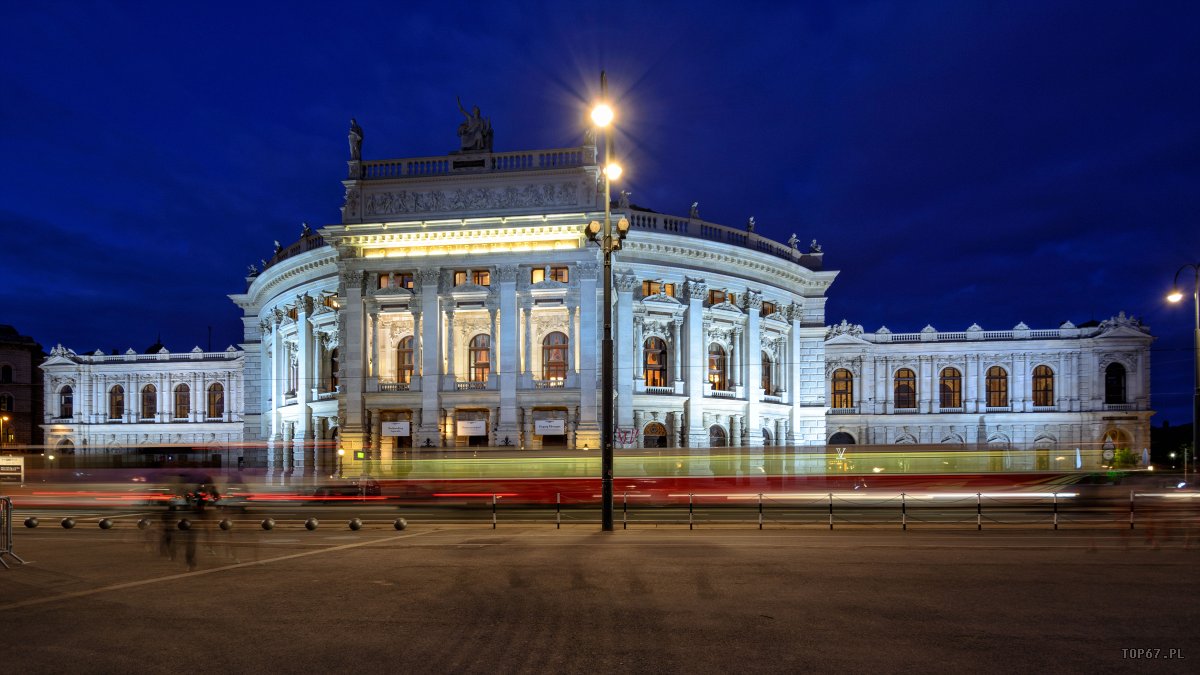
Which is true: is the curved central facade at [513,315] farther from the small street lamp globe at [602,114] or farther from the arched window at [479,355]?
the small street lamp globe at [602,114]

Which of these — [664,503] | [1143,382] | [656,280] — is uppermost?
[656,280]

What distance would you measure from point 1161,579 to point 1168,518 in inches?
530

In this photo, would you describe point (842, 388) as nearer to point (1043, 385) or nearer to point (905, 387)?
point (905, 387)

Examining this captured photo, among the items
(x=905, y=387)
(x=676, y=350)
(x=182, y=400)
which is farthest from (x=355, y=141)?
(x=905, y=387)

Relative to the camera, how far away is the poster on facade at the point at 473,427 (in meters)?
49.2

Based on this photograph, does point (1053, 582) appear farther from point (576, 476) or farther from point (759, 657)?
point (576, 476)

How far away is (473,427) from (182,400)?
42.6 meters

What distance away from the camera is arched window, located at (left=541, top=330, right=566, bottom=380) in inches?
2002

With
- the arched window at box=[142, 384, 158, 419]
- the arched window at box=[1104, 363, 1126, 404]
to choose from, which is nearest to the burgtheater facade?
the arched window at box=[142, 384, 158, 419]

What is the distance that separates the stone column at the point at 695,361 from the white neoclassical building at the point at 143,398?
44203mm

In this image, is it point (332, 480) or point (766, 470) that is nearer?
point (332, 480)

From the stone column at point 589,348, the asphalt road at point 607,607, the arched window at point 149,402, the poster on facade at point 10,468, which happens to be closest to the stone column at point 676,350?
the stone column at point 589,348

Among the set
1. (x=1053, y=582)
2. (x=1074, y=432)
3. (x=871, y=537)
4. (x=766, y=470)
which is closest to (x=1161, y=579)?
(x=1053, y=582)

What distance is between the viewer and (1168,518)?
24.7 m
